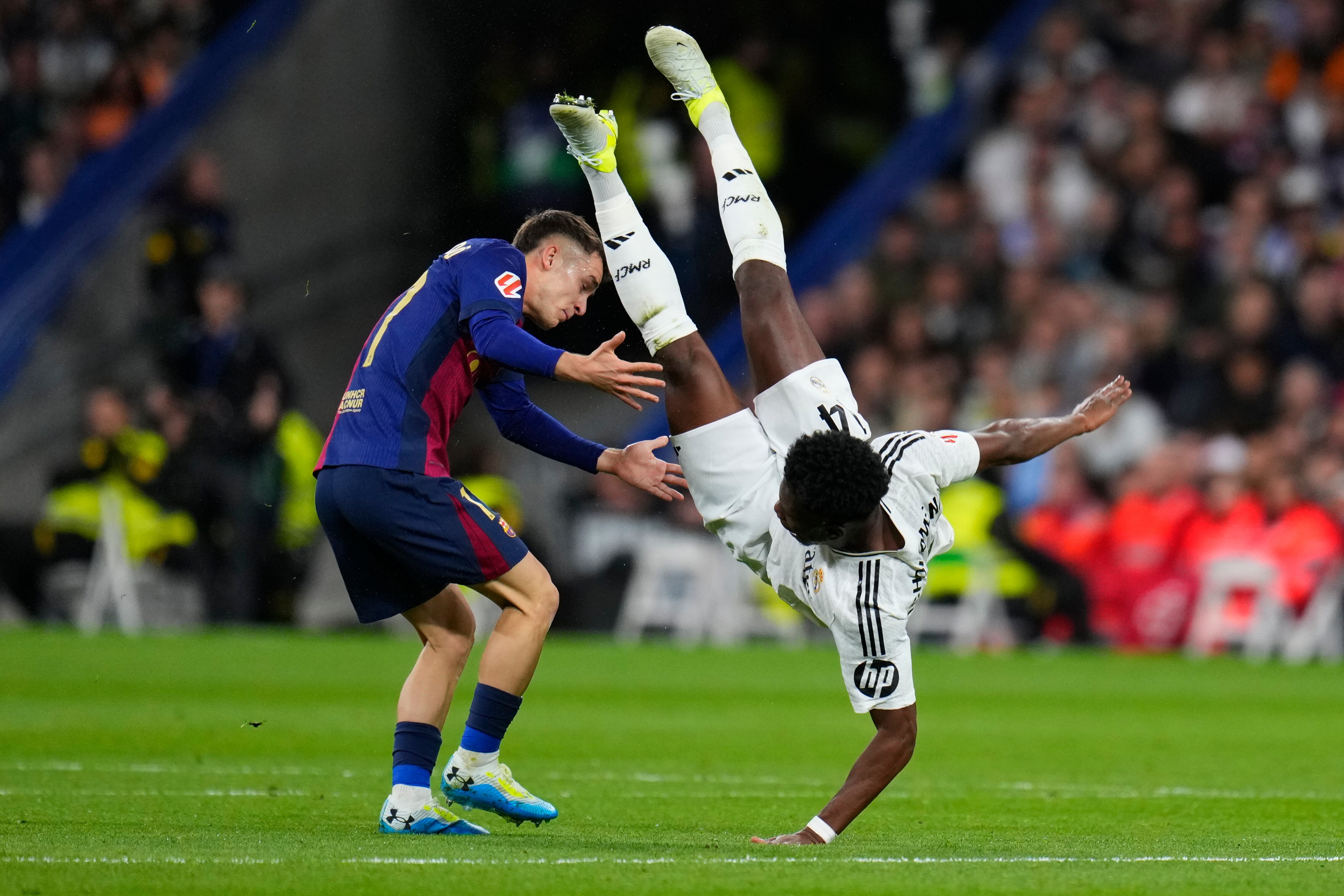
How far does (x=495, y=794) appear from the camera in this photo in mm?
6312

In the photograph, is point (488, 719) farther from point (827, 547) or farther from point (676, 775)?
point (676, 775)

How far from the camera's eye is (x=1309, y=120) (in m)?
19.0

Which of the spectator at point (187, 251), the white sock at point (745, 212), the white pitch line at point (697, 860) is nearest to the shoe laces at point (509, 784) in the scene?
the white pitch line at point (697, 860)

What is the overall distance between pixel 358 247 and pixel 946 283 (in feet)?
19.8

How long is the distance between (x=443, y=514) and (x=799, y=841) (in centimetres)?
161

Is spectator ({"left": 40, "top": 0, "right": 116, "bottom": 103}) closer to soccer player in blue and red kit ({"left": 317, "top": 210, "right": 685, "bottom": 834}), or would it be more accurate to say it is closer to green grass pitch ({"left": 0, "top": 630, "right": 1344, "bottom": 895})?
green grass pitch ({"left": 0, "top": 630, "right": 1344, "bottom": 895})

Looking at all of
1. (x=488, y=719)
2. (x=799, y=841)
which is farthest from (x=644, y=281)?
(x=799, y=841)

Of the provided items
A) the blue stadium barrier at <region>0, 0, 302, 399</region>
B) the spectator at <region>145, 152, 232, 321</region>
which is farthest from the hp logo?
the blue stadium barrier at <region>0, 0, 302, 399</region>

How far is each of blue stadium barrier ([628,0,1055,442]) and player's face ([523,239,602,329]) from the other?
543 inches

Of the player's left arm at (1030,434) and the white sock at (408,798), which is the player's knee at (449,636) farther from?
the player's left arm at (1030,434)

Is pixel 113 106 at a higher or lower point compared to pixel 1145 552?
higher

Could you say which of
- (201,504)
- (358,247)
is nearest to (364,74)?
(358,247)

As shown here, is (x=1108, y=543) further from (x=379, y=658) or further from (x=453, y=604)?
(x=453, y=604)

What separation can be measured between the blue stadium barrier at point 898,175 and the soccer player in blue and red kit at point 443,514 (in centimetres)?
1396
